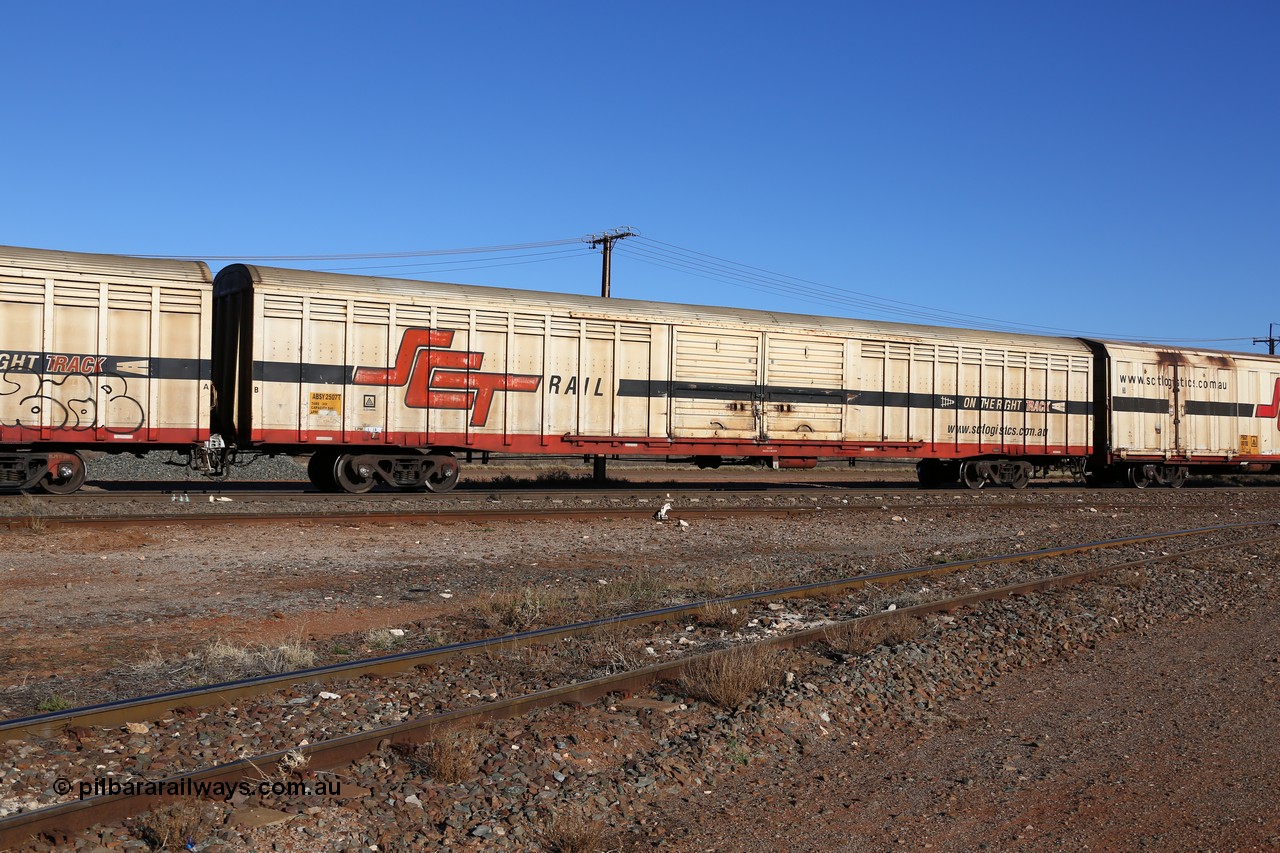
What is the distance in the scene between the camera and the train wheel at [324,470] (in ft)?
58.1

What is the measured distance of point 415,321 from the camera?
17328 mm

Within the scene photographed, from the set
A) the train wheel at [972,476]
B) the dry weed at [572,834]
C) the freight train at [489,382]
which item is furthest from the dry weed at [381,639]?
the train wheel at [972,476]

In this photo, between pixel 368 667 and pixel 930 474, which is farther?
pixel 930 474

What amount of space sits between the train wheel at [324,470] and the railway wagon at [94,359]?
Answer: 2.29 meters

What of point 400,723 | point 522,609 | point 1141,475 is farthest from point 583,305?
point 1141,475

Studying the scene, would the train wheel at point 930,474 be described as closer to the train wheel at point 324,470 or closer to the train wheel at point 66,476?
the train wheel at point 324,470

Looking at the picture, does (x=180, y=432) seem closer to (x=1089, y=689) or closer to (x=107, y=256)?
(x=107, y=256)

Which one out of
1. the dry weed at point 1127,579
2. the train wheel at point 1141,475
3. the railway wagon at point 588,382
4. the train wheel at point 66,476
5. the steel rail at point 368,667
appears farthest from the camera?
the train wheel at point 1141,475

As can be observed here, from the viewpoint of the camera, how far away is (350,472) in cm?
1767

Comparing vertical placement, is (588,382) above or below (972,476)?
above

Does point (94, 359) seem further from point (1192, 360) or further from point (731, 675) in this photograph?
point (1192, 360)

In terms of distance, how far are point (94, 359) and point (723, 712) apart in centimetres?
1281

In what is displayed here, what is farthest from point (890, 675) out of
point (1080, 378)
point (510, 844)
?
point (1080, 378)

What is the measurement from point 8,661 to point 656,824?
495cm
